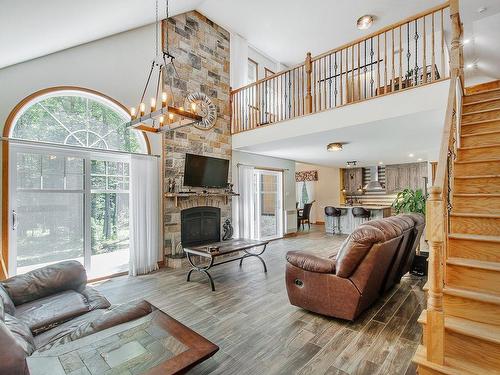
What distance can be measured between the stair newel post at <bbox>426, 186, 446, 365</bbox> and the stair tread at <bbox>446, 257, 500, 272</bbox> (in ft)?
2.16

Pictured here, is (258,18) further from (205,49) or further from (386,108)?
(386,108)

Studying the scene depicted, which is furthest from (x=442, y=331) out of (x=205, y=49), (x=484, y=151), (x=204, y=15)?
(x=204, y=15)

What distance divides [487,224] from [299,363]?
203 cm

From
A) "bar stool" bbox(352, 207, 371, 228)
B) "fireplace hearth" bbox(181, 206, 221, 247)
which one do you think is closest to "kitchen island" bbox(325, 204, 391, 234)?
"bar stool" bbox(352, 207, 371, 228)

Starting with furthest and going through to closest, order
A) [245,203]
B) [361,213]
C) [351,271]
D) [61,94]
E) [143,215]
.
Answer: [361,213] → [245,203] → [143,215] → [61,94] → [351,271]

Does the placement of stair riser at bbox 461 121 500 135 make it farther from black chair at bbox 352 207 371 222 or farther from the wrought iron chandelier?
black chair at bbox 352 207 371 222

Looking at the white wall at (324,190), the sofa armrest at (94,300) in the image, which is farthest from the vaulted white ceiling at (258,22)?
the white wall at (324,190)

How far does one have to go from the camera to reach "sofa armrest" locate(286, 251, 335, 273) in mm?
2576

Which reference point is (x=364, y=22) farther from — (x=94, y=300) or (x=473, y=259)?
(x=94, y=300)

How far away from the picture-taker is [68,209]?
12.7ft

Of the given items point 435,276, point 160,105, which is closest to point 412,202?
point 435,276

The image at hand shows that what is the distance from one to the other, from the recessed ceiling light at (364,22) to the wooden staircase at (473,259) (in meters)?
3.59

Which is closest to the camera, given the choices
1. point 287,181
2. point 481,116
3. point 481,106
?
point 481,116

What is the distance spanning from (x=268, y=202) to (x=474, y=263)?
563 centimetres
